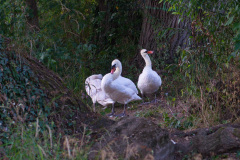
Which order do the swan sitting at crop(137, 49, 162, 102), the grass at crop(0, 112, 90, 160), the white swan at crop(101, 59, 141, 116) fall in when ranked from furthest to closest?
the swan sitting at crop(137, 49, 162, 102) < the white swan at crop(101, 59, 141, 116) < the grass at crop(0, 112, 90, 160)

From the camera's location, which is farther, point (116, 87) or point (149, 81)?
point (149, 81)

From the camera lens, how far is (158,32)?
10.0 meters

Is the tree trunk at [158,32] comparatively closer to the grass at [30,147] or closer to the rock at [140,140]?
the rock at [140,140]

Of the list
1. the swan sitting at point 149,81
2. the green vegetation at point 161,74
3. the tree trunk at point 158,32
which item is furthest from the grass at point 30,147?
the tree trunk at point 158,32

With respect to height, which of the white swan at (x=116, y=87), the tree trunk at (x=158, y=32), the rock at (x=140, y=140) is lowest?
the white swan at (x=116, y=87)

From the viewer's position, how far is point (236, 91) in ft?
18.3

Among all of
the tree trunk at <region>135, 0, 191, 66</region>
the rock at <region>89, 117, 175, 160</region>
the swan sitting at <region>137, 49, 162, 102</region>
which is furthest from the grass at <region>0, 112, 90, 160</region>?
the tree trunk at <region>135, 0, 191, 66</region>

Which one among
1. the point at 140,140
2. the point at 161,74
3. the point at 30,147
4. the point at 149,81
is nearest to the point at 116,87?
the point at 149,81

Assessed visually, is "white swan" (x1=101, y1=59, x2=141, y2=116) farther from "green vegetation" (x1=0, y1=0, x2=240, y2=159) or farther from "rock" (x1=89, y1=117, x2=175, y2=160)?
"rock" (x1=89, y1=117, x2=175, y2=160)

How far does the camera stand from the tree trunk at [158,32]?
10.0m

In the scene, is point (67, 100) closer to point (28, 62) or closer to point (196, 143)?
point (28, 62)

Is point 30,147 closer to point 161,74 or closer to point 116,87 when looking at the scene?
point 116,87

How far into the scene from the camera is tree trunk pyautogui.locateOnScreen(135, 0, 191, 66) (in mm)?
A: 10047

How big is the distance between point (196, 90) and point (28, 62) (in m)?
2.87
